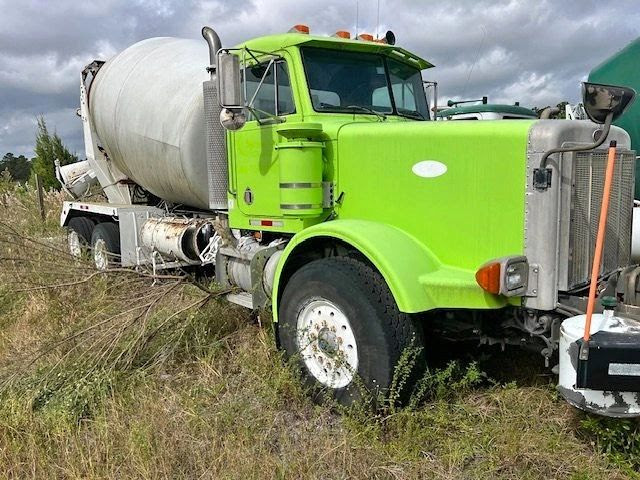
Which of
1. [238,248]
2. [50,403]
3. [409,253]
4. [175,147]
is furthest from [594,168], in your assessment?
[175,147]

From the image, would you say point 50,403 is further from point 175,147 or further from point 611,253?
point 611,253

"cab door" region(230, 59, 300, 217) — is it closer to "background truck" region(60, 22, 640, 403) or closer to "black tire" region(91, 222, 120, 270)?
"background truck" region(60, 22, 640, 403)

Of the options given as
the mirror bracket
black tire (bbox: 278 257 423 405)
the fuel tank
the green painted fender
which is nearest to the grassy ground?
black tire (bbox: 278 257 423 405)

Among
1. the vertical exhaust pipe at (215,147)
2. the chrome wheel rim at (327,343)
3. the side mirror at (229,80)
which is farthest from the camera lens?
the vertical exhaust pipe at (215,147)

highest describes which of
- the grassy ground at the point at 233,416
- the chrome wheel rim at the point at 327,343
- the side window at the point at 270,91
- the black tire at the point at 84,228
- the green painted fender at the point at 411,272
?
the side window at the point at 270,91

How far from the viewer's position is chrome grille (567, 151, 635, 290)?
3.56m

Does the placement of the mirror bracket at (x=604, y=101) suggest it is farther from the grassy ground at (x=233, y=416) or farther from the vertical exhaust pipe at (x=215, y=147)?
the vertical exhaust pipe at (x=215, y=147)

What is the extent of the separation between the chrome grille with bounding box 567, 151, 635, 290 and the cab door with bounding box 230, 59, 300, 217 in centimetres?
217

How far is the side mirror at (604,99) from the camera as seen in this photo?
10.0 feet

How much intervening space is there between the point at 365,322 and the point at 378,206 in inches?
34.8

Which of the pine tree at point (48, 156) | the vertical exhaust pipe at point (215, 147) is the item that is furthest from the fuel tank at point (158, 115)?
the pine tree at point (48, 156)

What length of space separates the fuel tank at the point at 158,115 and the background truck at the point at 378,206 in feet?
0.21

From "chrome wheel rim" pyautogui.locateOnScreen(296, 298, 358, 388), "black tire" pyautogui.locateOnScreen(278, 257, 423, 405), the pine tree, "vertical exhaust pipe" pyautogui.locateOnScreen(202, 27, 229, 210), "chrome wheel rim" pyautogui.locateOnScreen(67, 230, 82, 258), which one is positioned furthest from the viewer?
the pine tree

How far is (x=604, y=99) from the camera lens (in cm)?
306
